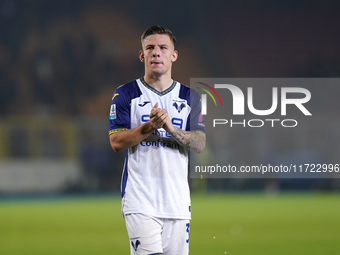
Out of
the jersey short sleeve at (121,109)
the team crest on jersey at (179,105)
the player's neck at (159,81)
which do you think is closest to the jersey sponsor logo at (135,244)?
the jersey short sleeve at (121,109)

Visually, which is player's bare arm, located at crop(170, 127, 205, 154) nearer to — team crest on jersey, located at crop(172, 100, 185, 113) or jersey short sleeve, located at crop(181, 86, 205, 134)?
jersey short sleeve, located at crop(181, 86, 205, 134)

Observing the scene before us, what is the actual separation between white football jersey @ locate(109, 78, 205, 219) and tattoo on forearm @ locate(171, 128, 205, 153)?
88 millimetres

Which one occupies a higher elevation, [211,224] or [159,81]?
[159,81]

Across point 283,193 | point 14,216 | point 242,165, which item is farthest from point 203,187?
point 14,216

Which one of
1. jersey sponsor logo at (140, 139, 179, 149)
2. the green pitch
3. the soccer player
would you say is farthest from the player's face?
the green pitch

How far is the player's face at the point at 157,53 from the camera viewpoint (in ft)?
9.75

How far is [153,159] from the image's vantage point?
290cm

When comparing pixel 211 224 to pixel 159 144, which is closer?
pixel 159 144

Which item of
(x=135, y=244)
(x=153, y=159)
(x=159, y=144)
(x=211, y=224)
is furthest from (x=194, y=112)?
(x=211, y=224)

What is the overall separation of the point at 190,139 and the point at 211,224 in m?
5.43

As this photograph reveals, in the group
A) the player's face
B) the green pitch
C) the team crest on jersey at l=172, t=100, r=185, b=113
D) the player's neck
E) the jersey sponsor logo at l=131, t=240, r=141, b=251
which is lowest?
the green pitch

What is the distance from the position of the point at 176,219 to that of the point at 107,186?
7808mm

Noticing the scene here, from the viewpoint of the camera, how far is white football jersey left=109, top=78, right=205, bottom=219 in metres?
2.86

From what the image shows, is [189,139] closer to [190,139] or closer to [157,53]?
[190,139]
